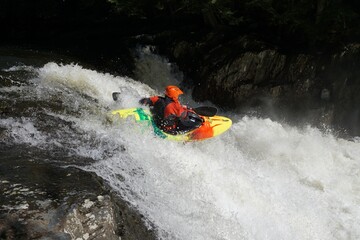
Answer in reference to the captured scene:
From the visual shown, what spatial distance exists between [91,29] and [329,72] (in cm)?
798

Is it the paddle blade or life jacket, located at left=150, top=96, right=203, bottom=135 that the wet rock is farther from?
the paddle blade

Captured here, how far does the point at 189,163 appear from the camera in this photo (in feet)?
18.0

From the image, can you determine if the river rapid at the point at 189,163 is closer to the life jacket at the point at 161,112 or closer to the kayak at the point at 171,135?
the kayak at the point at 171,135

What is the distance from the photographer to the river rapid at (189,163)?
14.5 feet

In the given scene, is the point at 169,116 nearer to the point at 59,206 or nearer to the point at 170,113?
the point at 170,113

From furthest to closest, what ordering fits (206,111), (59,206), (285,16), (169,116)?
(285,16) < (206,111) < (169,116) < (59,206)

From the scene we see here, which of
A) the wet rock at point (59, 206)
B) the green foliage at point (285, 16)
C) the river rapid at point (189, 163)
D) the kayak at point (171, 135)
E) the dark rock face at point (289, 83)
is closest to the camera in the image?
the wet rock at point (59, 206)

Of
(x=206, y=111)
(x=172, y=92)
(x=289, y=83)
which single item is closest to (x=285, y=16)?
(x=289, y=83)

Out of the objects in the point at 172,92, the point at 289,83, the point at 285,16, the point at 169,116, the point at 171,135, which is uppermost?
the point at 285,16

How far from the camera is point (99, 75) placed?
29.5 ft

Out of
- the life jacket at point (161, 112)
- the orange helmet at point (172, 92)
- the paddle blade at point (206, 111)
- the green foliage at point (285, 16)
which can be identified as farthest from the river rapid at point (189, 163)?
the green foliage at point (285, 16)

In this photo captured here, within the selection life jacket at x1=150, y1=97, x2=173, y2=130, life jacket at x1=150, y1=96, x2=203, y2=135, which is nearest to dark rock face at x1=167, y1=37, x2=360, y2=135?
life jacket at x1=150, y1=96, x2=203, y2=135

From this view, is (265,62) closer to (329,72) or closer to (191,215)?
(329,72)

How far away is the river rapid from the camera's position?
14.5 feet
